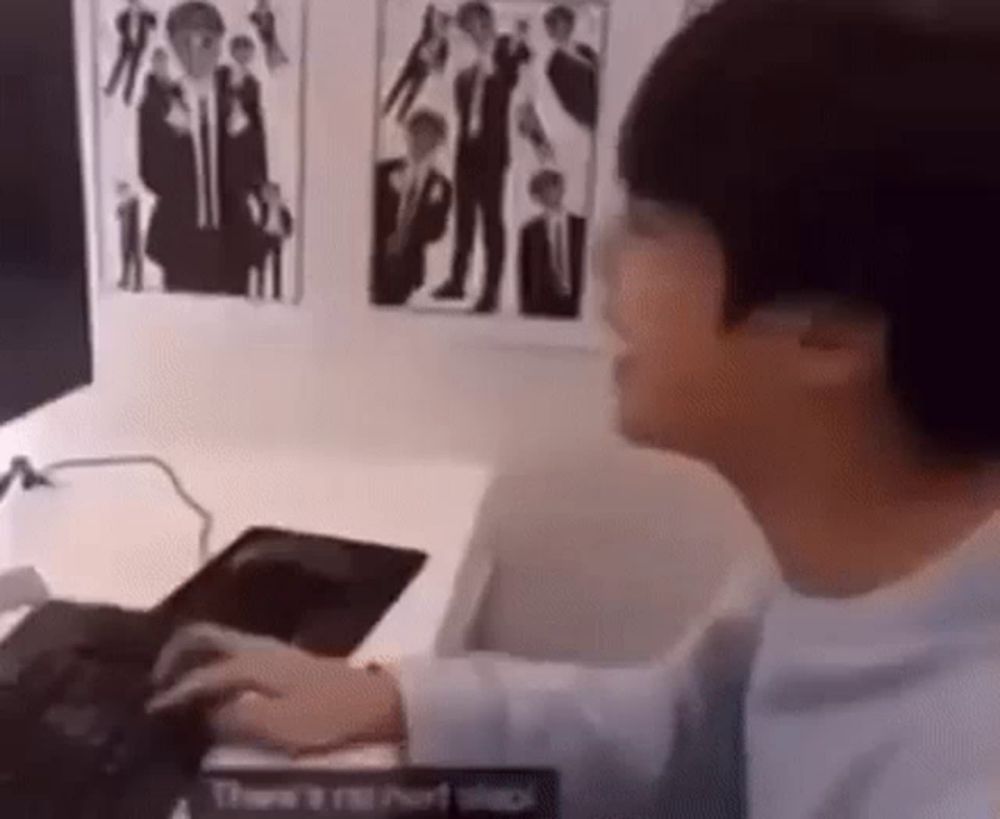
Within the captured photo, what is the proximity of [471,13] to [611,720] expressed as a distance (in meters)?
0.33

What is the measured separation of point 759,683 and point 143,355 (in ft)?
1.11

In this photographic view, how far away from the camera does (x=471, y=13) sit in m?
0.74

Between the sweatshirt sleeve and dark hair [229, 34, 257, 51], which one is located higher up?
dark hair [229, 34, 257, 51]

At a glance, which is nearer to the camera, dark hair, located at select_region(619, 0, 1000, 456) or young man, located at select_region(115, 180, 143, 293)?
dark hair, located at select_region(619, 0, 1000, 456)

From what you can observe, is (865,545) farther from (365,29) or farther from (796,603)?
(365,29)

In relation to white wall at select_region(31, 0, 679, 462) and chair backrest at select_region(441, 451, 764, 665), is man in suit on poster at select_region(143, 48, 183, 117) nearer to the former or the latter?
white wall at select_region(31, 0, 679, 462)

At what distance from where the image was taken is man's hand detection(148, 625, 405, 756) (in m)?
0.76

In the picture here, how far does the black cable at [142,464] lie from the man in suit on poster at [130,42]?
17 centimetres

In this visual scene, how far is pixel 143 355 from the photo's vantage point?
0.81 metres

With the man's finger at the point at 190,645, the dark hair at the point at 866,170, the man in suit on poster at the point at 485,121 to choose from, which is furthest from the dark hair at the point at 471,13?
the man's finger at the point at 190,645

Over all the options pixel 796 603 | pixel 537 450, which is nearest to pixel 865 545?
pixel 796 603

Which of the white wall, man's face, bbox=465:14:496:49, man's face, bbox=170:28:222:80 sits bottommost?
the white wall

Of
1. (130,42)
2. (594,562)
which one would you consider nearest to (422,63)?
(130,42)

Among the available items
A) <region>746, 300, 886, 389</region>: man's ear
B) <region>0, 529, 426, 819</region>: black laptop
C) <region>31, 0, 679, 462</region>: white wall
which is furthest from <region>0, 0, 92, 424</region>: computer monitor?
<region>746, 300, 886, 389</region>: man's ear
